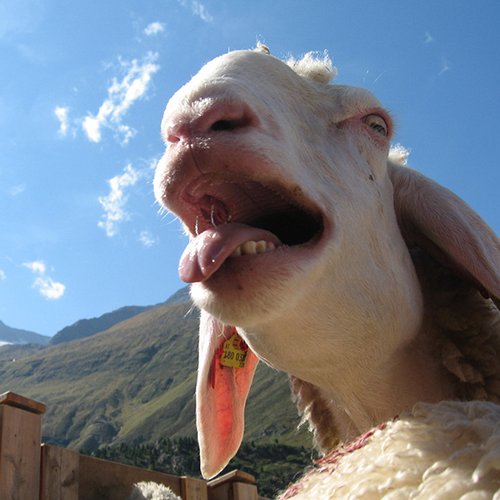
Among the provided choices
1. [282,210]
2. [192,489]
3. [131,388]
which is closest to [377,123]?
[282,210]

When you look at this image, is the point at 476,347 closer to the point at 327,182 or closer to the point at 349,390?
the point at 349,390

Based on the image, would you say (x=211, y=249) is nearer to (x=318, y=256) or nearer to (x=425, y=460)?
(x=318, y=256)

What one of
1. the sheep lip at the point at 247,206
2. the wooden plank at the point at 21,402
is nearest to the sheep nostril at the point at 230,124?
the sheep lip at the point at 247,206

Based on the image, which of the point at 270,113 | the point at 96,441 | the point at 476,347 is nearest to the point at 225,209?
the point at 270,113

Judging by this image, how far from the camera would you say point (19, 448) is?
12.8 feet

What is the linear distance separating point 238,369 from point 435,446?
5.12 feet

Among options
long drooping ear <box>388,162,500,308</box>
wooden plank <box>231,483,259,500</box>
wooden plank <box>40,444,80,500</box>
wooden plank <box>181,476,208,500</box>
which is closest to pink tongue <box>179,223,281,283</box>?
long drooping ear <box>388,162,500,308</box>

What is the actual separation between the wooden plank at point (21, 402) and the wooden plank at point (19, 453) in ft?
0.10

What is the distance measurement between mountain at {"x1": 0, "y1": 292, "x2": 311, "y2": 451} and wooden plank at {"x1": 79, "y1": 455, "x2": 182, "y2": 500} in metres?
87.9

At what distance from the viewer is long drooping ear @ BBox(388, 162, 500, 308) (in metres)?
2.58

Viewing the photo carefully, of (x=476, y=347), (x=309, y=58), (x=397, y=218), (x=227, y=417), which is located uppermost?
(x=309, y=58)

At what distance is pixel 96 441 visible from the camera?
12600 centimetres

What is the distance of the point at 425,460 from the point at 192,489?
442cm

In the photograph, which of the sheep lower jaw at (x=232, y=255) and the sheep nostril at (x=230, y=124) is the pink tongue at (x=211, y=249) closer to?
the sheep lower jaw at (x=232, y=255)
